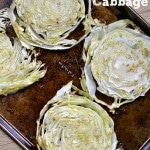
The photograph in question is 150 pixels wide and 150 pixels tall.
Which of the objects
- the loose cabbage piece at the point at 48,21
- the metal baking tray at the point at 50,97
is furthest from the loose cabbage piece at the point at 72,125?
the loose cabbage piece at the point at 48,21

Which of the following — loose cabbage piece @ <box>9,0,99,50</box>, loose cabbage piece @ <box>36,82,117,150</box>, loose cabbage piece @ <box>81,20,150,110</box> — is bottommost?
loose cabbage piece @ <box>36,82,117,150</box>

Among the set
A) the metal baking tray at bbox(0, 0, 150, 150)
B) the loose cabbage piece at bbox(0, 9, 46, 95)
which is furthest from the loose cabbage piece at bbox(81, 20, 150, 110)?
the loose cabbage piece at bbox(0, 9, 46, 95)

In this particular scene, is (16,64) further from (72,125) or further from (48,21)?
(72,125)

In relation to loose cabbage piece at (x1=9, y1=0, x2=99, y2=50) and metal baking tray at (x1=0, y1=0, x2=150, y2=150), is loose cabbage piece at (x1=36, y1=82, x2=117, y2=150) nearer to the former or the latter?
metal baking tray at (x1=0, y1=0, x2=150, y2=150)

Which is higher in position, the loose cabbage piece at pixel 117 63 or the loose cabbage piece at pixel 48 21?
the loose cabbage piece at pixel 48 21

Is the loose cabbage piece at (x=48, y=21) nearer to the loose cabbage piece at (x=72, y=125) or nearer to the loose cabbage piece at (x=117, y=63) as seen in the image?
the loose cabbage piece at (x=117, y=63)

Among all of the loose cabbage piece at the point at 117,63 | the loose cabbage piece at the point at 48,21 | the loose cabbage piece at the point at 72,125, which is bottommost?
the loose cabbage piece at the point at 72,125
